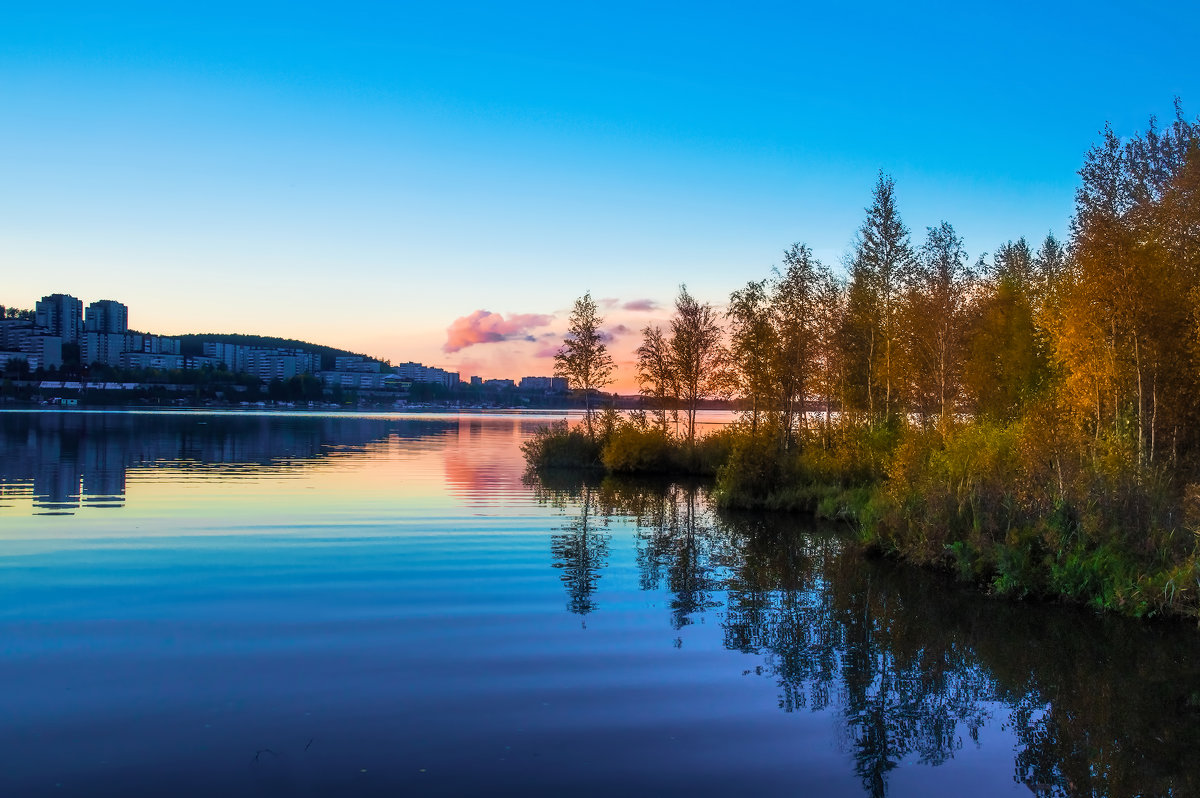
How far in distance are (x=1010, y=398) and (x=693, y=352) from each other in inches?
818

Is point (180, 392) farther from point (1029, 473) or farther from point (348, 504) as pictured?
point (1029, 473)

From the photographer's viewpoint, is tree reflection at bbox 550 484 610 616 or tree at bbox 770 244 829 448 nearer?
tree reflection at bbox 550 484 610 616

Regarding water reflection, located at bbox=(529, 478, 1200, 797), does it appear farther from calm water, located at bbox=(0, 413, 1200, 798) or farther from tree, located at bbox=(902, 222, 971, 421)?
tree, located at bbox=(902, 222, 971, 421)

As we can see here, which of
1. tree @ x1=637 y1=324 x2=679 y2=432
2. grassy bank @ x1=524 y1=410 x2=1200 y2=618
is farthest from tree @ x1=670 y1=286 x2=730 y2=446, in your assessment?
grassy bank @ x1=524 y1=410 x2=1200 y2=618

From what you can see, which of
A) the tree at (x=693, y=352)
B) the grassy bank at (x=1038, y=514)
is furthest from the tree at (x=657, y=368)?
the grassy bank at (x=1038, y=514)

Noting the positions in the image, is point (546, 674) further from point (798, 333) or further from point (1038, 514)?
point (798, 333)

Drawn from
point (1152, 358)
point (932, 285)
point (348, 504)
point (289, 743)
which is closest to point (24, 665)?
point (289, 743)

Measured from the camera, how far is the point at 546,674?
34.3 ft

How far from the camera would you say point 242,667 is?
10.5 metres

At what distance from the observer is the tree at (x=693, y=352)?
158 feet

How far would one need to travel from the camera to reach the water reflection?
8305 millimetres

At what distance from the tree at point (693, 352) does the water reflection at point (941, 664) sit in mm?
28813

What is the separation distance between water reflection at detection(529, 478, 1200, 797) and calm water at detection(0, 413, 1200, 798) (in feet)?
0.16


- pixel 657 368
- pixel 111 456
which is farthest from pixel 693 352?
pixel 111 456
